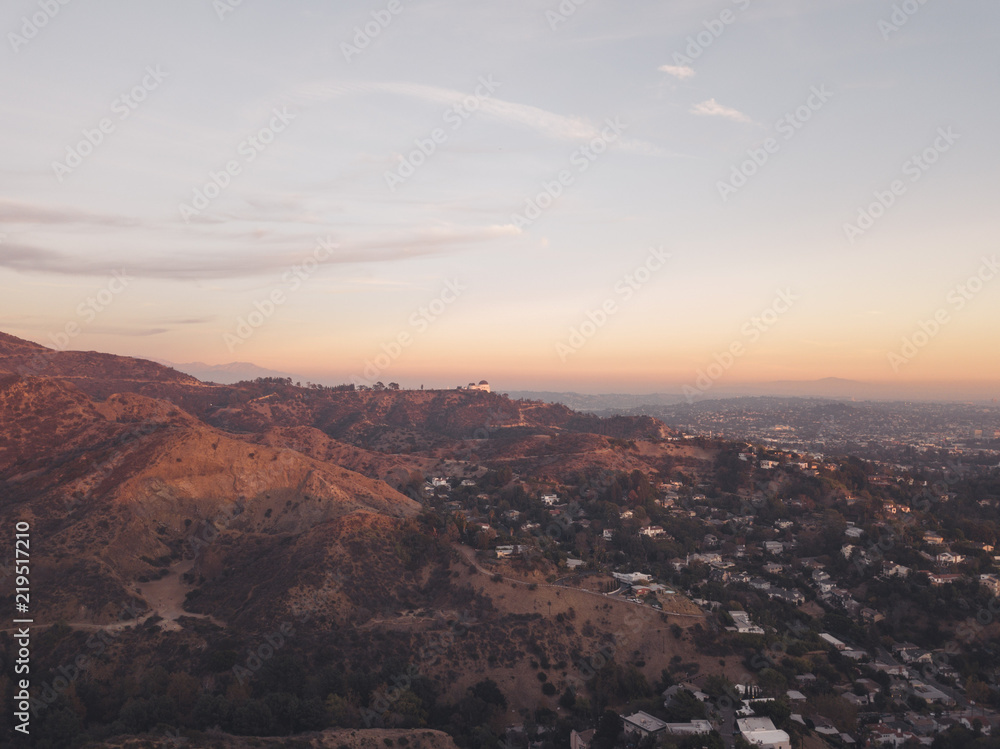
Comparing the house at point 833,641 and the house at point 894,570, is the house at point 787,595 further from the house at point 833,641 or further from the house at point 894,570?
the house at point 894,570

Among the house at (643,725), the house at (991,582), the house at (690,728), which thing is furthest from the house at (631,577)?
the house at (991,582)

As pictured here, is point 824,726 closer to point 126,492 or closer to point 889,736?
point 889,736

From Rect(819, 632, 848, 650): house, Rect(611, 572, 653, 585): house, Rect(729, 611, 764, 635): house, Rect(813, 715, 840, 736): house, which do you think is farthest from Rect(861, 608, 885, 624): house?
Rect(813, 715, 840, 736): house

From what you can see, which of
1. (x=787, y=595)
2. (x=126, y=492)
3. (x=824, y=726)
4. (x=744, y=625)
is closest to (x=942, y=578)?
(x=787, y=595)

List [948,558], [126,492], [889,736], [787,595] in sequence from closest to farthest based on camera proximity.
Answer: [889,736], [126,492], [787,595], [948,558]

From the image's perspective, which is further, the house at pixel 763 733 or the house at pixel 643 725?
the house at pixel 643 725

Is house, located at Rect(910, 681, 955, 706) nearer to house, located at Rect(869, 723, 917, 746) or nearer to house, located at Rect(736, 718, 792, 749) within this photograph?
house, located at Rect(869, 723, 917, 746)
